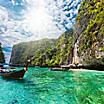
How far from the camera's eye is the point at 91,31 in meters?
88.1

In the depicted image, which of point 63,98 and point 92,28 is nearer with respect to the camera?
point 63,98

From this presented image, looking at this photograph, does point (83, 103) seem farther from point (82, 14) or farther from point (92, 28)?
point (82, 14)

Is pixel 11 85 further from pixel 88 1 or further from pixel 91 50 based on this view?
pixel 88 1

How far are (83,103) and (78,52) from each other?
2858 inches

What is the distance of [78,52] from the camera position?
9575 centimetres

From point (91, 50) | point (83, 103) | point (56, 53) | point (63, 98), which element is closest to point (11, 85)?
point (63, 98)

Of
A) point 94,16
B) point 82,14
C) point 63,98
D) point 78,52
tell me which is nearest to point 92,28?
point 94,16

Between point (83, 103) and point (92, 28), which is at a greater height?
point (92, 28)

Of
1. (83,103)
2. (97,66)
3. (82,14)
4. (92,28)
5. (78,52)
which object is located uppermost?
(82,14)

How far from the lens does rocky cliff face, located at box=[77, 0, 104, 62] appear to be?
262 feet

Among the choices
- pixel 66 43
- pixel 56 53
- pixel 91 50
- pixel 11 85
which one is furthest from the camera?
pixel 56 53

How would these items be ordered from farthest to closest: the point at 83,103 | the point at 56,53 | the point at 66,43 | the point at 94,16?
1. the point at 56,53
2. the point at 66,43
3. the point at 94,16
4. the point at 83,103

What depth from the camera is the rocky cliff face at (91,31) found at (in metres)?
79.9

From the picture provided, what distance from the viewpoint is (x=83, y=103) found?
77.3ft
